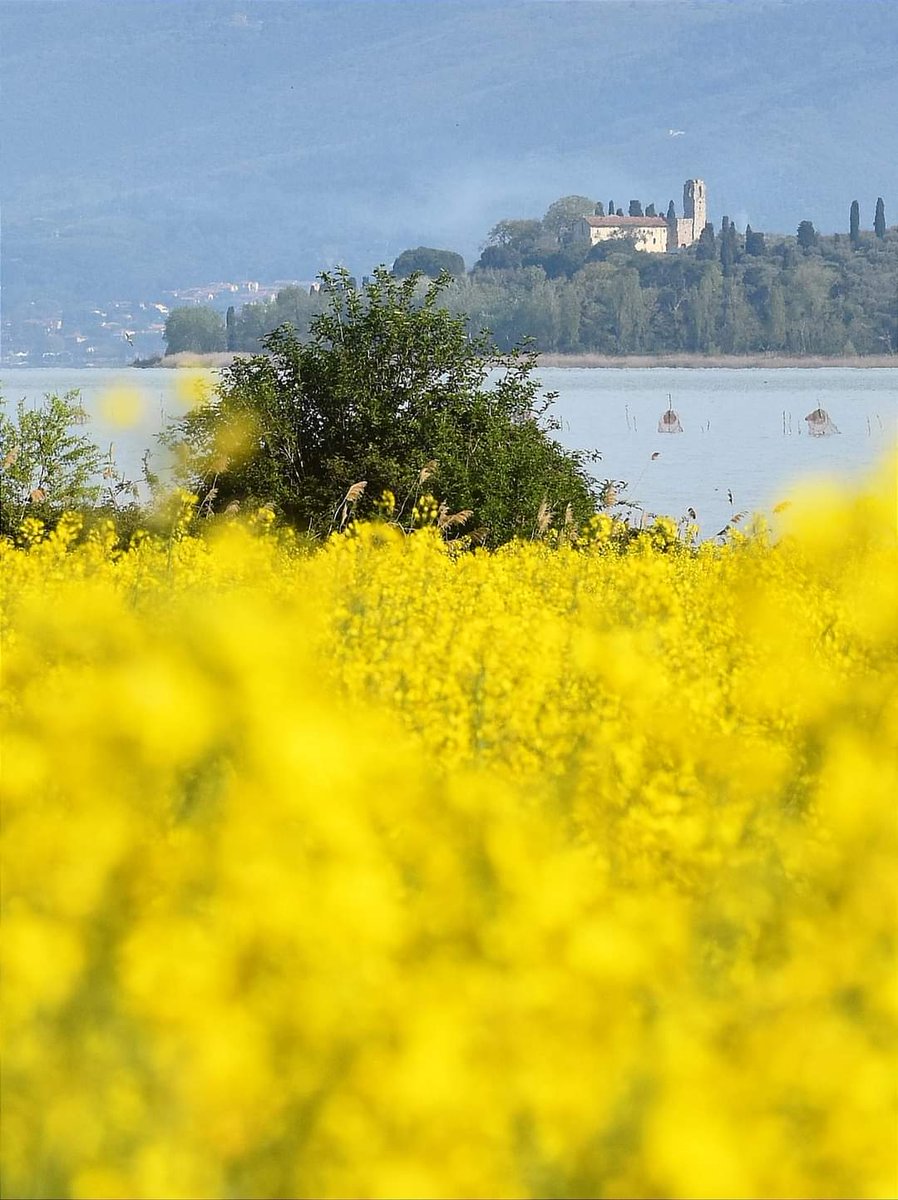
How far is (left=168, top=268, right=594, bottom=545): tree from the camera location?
77.3 feet

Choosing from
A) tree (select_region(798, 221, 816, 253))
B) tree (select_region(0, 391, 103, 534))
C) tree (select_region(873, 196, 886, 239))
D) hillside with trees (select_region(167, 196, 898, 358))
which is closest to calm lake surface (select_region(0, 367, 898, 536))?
tree (select_region(0, 391, 103, 534))

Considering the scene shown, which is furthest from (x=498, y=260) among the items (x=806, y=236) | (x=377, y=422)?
(x=377, y=422)

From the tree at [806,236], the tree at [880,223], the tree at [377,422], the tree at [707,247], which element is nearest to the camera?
the tree at [377,422]

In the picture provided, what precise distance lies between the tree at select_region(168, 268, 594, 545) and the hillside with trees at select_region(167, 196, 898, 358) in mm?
89529

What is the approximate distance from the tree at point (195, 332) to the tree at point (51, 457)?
91.4 m

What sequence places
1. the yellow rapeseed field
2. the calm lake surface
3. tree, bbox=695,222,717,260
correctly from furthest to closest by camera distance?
tree, bbox=695,222,717,260 < the calm lake surface < the yellow rapeseed field

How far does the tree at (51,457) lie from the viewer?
29.9m

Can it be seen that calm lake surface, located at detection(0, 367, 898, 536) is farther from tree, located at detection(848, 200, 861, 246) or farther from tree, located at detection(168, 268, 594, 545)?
tree, located at detection(848, 200, 861, 246)

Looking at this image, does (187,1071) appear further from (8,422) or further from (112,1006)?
(8,422)

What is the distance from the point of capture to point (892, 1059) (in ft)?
10.3

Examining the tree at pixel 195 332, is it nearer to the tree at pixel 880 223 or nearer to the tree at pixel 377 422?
the tree at pixel 880 223

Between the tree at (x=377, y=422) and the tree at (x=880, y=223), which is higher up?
the tree at (x=880, y=223)

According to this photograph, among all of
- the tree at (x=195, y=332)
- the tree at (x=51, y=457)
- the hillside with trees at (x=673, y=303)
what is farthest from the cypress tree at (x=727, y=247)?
the tree at (x=51, y=457)

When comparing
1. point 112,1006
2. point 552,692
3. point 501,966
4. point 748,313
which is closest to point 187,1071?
point 112,1006
